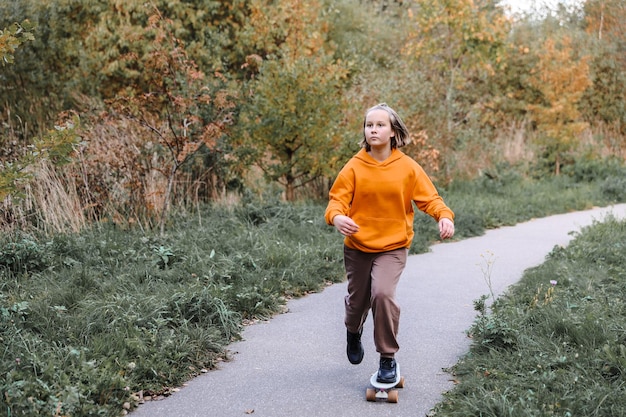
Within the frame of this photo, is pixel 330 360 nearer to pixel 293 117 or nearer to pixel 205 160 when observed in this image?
pixel 205 160

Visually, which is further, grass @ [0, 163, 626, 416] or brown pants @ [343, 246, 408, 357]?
brown pants @ [343, 246, 408, 357]

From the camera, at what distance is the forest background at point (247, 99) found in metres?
8.59

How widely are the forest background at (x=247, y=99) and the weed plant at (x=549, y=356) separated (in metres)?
3.02

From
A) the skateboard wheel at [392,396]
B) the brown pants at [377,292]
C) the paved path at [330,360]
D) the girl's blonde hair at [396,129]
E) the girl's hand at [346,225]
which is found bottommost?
the paved path at [330,360]

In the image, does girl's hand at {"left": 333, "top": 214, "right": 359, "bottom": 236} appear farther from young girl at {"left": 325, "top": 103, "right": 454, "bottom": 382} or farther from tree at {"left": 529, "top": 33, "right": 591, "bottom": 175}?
tree at {"left": 529, "top": 33, "right": 591, "bottom": 175}

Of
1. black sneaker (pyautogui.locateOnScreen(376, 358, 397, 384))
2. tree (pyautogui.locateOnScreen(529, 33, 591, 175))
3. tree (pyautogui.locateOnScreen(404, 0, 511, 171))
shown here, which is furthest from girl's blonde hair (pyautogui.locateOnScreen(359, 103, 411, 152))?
tree (pyautogui.locateOnScreen(529, 33, 591, 175))

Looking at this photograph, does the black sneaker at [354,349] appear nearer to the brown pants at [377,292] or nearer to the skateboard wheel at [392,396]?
the brown pants at [377,292]

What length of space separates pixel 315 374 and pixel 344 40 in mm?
19953

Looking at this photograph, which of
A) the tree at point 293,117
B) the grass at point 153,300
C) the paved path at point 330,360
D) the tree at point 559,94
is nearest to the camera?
the grass at point 153,300

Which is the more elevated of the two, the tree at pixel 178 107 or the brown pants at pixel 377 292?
the tree at pixel 178 107

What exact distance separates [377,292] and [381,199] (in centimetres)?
59

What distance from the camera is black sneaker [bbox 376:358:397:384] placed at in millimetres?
4016

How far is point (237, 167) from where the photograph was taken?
10594 mm

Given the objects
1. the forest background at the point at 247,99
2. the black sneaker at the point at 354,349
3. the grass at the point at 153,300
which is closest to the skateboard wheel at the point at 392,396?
the grass at the point at 153,300
